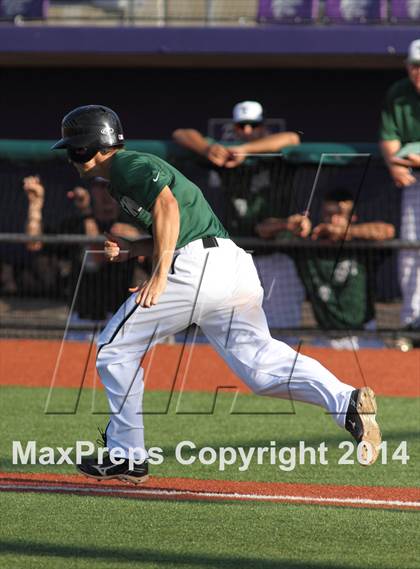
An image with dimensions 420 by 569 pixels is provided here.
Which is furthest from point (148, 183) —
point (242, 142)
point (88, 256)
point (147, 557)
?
point (88, 256)

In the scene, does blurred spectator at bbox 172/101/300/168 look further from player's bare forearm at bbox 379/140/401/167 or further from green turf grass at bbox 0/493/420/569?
green turf grass at bbox 0/493/420/569

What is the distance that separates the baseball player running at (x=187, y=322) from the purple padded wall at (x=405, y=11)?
13.4m

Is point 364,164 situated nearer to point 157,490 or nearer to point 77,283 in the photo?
point 77,283

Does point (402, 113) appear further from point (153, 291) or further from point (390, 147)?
point (153, 291)

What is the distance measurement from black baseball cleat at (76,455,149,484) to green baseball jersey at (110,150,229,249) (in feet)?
3.79

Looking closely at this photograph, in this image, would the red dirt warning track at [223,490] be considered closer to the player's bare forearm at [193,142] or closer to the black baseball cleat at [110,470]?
the black baseball cleat at [110,470]

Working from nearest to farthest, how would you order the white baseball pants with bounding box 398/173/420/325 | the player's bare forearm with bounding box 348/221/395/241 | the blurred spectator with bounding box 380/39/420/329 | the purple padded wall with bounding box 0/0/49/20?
the blurred spectator with bounding box 380/39/420/329
the white baseball pants with bounding box 398/173/420/325
the player's bare forearm with bounding box 348/221/395/241
the purple padded wall with bounding box 0/0/49/20

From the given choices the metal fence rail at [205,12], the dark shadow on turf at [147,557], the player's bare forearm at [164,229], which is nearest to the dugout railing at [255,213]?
the player's bare forearm at [164,229]

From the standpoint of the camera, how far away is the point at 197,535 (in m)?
5.05

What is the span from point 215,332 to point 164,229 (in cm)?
79

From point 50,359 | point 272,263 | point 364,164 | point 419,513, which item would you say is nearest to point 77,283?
point 50,359

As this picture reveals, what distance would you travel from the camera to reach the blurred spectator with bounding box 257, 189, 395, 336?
36.6 feet

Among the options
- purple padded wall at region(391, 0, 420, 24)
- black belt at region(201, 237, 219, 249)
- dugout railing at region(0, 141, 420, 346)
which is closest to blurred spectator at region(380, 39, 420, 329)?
dugout railing at region(0, 141, 420, 346)

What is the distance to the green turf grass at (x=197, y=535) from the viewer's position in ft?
15.1
